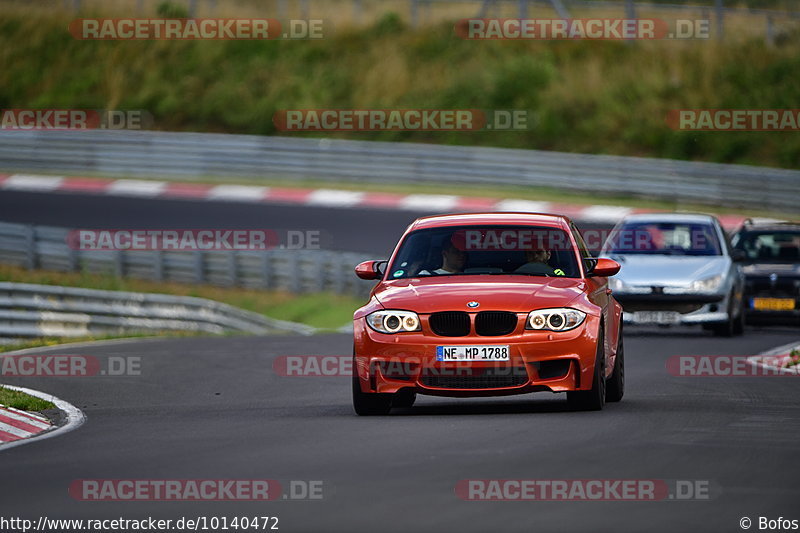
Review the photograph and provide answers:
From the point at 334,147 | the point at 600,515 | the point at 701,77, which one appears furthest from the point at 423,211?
the point at 600,515

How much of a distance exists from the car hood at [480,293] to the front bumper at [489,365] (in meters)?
0.21

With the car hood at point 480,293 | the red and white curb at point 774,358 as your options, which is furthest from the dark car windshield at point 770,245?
the car hood at point 480,293

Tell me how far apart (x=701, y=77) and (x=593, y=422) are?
36459 millimetres

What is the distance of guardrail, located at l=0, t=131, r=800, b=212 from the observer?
1447 inches

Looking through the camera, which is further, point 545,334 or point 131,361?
point 131,361

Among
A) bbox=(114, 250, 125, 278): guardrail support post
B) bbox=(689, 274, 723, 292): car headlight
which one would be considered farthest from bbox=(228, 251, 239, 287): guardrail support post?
bbox=(689, 274, 723, 292): car headlight

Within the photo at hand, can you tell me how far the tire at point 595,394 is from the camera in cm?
1181

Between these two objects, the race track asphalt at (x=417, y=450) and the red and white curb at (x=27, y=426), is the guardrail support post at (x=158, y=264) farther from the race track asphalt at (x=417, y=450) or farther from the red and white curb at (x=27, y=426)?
the red and white curb at (x=27, y=426)

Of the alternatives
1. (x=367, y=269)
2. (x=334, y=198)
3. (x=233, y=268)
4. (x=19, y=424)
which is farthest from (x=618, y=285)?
(x=334, y=198)

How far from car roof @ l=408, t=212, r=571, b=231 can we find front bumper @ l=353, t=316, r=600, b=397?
147 cm

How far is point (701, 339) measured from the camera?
20.7 m

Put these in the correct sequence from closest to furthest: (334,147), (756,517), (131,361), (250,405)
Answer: (756,517) < (250,405) < (131,361) < (334,147)

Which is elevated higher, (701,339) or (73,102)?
(73,102)

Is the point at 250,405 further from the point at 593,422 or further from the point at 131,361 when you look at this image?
the point at 131,361
